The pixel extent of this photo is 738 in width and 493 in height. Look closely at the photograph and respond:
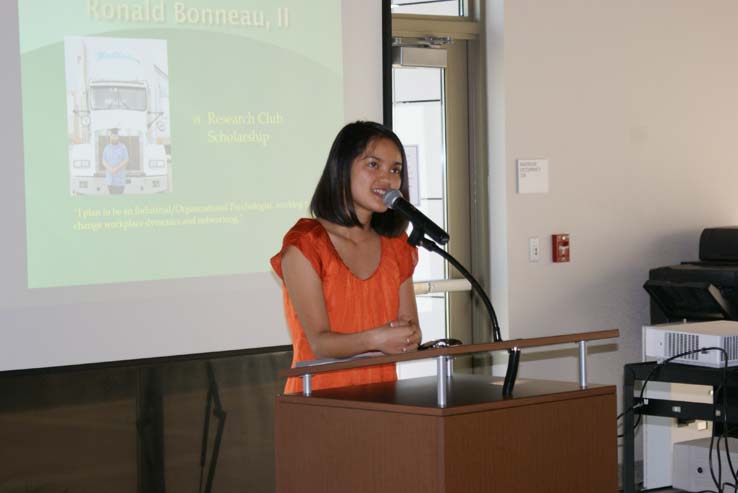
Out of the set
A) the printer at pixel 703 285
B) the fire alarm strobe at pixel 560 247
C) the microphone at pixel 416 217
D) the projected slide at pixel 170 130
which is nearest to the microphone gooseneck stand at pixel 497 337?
the microphone at pixel 416 217

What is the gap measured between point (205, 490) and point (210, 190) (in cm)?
124

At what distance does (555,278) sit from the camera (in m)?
5.04

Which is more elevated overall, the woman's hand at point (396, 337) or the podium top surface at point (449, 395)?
the woman's hand at point (396, 337)

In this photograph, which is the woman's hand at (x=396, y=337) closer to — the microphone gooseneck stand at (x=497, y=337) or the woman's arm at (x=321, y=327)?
the woman's arm at (x=321, y=327)

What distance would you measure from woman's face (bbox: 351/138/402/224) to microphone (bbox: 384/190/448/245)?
134mm

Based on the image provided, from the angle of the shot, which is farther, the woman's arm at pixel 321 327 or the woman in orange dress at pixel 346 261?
the woman in orange dress at pixel 346 261

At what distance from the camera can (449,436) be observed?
174 cm

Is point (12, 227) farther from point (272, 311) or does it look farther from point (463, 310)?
point (463, 310)

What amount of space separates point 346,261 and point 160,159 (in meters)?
1.74

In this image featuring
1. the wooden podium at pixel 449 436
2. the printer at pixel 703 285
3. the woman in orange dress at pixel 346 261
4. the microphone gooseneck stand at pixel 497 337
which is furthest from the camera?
the printer at pixel 703 285

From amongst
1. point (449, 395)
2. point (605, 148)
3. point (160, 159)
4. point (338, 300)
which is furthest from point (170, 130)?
point (449, 395)

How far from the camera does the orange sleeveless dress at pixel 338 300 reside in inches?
94.7

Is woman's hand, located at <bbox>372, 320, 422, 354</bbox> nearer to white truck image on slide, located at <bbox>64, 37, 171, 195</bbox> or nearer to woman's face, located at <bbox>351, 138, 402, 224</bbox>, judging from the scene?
woman's face, located at <bbox>351, 138, 402, 224</bbox>

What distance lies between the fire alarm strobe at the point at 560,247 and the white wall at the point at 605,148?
0.03 metres
